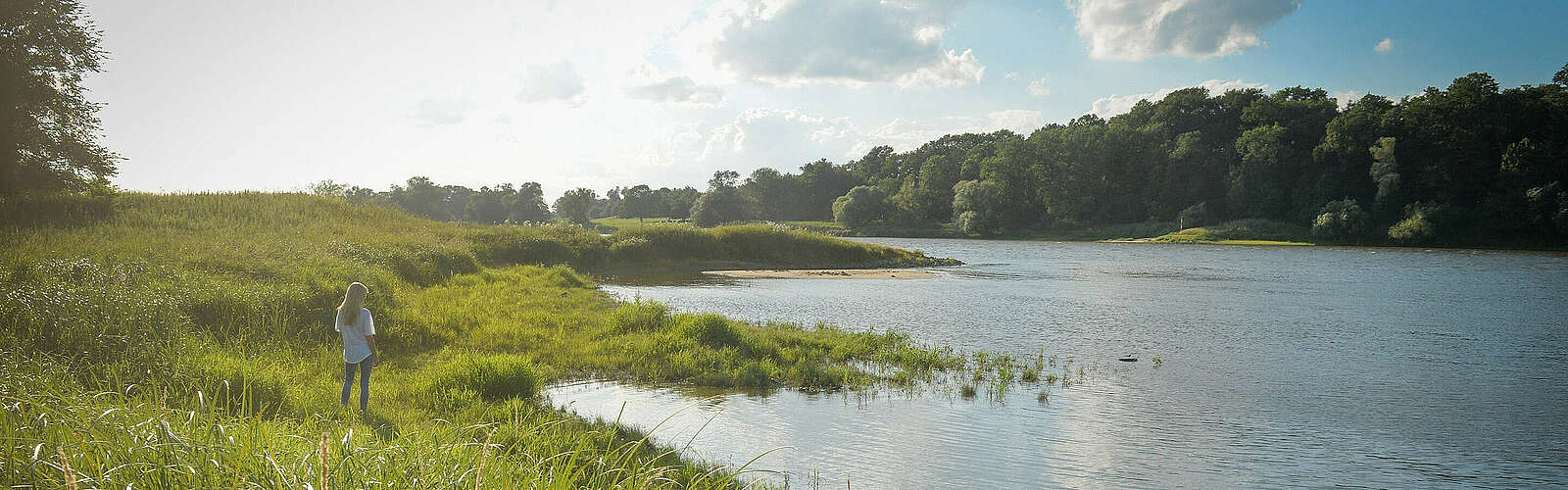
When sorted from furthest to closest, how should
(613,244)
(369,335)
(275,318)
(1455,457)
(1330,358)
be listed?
(613,244)
(1330,358)
(275,318)
(1455,457)
(369,335)

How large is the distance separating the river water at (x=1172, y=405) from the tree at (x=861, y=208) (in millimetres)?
98627

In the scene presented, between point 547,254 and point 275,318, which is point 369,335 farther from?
point 547,254

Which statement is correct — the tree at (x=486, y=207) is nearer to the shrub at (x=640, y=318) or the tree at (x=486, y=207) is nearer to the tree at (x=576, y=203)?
the tree at (x=576, y=203)

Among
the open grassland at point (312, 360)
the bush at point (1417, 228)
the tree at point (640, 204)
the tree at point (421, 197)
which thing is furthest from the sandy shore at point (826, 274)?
the tree at point (640, 204)

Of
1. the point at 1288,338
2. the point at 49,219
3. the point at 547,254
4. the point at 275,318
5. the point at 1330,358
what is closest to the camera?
the point at 275,318

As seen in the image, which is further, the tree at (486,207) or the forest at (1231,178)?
the tree at (486,207)

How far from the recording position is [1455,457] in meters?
10.5

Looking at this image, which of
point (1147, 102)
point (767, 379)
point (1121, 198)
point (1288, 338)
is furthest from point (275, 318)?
point (1147, 102)

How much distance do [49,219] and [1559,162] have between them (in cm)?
11147

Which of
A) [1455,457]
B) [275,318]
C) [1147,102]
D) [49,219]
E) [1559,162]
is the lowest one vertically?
[1455,457]

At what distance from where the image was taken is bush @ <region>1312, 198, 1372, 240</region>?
278 feet

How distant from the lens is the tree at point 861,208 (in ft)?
422

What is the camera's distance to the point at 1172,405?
13.1 meters

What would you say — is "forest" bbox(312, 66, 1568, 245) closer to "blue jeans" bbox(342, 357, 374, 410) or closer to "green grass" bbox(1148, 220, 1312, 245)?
"green grass" bbox(1148, 220, 1312, 245)
